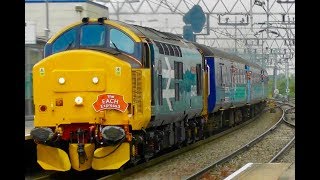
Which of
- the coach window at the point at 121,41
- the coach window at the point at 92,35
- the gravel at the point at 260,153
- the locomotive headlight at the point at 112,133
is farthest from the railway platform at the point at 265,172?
the coach window at the point at 92,35

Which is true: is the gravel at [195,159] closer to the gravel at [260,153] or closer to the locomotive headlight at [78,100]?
the gravel at [260,153]

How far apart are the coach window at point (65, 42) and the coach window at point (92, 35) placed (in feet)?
0.61

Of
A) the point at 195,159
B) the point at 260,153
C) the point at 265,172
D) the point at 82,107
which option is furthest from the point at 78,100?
the point at 260,153

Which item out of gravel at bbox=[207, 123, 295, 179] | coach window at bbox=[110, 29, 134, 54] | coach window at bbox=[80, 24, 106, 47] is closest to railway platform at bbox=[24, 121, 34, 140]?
coach window at bbox=[80, 24, 106, 47]

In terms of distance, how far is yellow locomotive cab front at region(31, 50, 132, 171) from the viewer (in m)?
9.52

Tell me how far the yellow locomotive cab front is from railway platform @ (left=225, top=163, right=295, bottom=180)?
1976mm

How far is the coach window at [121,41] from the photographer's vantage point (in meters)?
10.4

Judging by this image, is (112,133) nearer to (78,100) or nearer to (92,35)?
(78,100)

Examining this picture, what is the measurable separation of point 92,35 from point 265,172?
3.93 metres

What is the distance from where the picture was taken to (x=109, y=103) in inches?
374

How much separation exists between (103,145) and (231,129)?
531 inches

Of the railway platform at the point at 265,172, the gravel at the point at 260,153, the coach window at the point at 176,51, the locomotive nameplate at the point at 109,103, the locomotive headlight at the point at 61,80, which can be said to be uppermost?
the coach window at the point at 176,51

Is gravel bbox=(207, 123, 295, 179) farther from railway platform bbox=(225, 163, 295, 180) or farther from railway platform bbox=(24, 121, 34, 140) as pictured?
railway platform bbox=(24, 121, 34, 140)
